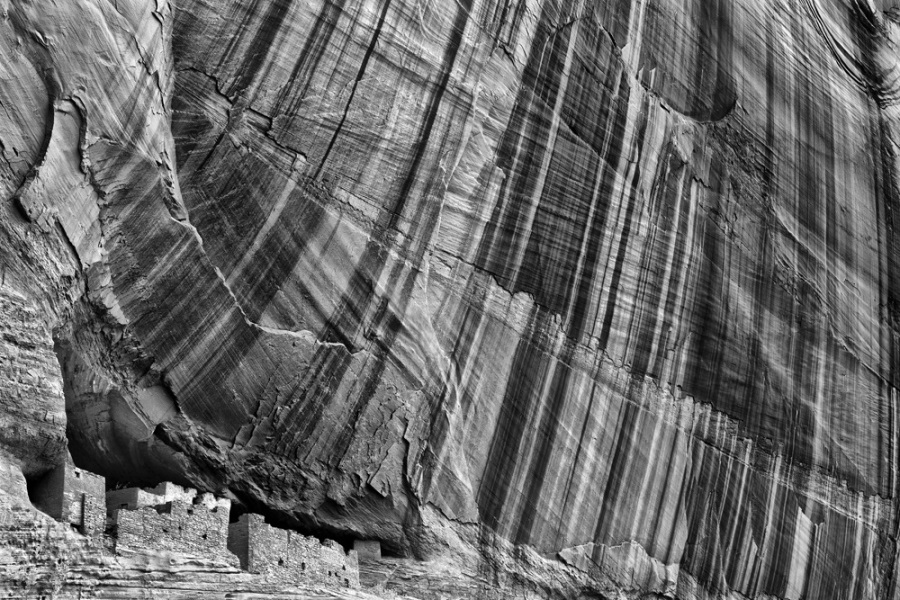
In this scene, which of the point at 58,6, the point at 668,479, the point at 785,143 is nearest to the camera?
the point at 58,6

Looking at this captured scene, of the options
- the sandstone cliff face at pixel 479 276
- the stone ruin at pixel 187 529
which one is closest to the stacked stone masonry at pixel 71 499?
the stone ruin at pixel 187 529

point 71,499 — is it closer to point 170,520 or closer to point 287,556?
point 170,520

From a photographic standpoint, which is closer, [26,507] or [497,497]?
[26,507]

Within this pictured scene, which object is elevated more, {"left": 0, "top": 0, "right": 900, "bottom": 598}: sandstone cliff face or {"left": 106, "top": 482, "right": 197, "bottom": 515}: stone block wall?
{"left": 0, "top": 0, "right": 900, "bottom": 598}: sandstone cliff face

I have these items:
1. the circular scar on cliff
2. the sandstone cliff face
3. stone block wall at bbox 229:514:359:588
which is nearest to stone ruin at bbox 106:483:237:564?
stone block wall at bbox 229:514:359:588

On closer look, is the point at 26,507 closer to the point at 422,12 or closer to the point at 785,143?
the point at 422,12

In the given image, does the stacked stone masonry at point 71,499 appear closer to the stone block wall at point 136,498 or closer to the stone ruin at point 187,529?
the stone ruin at point 187,529

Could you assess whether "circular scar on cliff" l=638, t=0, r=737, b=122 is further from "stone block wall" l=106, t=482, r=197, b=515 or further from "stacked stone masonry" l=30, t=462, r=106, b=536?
"stacked stone masonry" l=30, t=462, r=106, b=536

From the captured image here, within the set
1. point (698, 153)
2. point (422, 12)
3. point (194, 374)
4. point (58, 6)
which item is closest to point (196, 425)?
point (194, 374)
